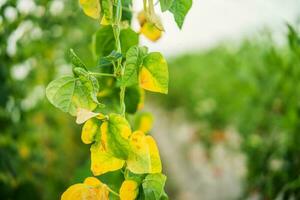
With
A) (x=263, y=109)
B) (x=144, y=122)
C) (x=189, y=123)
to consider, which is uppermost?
(x=144, y=122)

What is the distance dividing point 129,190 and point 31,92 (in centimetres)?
142

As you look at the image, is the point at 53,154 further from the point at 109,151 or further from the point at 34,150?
the point at 109,151

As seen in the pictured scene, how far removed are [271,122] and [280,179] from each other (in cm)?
63

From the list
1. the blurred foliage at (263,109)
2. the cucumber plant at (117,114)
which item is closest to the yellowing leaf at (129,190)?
the cucumber plant at (117,114)

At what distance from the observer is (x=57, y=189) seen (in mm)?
1787

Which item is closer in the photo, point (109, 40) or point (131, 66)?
point (131, 66)

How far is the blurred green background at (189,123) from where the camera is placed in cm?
119

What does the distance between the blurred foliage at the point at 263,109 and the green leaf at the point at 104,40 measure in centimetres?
45

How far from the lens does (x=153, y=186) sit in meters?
0.50

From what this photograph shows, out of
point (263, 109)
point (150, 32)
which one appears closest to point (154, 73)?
point (150, 32)

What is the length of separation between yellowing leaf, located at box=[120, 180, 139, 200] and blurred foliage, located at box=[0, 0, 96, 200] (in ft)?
1.91

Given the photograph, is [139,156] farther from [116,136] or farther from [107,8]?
[107,8]

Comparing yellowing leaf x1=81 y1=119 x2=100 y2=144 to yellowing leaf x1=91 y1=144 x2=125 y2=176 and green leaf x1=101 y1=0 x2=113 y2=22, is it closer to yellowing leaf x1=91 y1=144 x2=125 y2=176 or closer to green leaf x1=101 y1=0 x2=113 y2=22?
yellowing leaf x1=91 y1=144 x2=125 y2=176

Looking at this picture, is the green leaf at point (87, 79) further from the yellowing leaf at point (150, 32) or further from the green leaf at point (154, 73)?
the yellowing leaf at point (150, 32)
